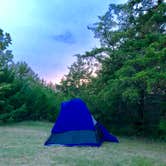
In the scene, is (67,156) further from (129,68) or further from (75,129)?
(129,68)

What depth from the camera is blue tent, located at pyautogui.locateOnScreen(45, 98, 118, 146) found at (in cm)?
888

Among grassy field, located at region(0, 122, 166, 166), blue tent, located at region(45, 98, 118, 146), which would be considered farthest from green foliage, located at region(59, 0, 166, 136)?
grassy field, located at region(0, 122, 166, 166)

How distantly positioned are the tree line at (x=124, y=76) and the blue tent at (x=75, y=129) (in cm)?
141

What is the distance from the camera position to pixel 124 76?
1020cm

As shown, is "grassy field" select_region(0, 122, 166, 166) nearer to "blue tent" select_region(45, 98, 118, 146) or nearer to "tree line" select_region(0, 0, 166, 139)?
"blue tent" select_region(45, 98, 118, 146)

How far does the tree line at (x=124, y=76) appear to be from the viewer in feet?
31.8

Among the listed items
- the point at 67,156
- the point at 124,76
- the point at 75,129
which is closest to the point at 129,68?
the point at 124,76

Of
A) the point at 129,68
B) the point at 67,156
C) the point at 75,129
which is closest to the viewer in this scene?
the point at 67,156

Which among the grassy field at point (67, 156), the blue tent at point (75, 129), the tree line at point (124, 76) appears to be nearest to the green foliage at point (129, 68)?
the tree line at point (124, 76)

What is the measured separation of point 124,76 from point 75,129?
92.4 inches

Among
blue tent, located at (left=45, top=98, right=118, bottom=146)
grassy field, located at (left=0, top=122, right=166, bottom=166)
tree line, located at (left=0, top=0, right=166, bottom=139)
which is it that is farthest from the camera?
tree line, located at (left=0, top=0, right=166, bottom=139)

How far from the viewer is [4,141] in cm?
928

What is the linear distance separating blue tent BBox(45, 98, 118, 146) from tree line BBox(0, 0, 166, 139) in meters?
1.41

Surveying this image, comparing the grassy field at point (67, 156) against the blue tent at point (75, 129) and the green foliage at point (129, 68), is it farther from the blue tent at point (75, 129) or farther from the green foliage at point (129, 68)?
the green foliage at point (129, 68)
